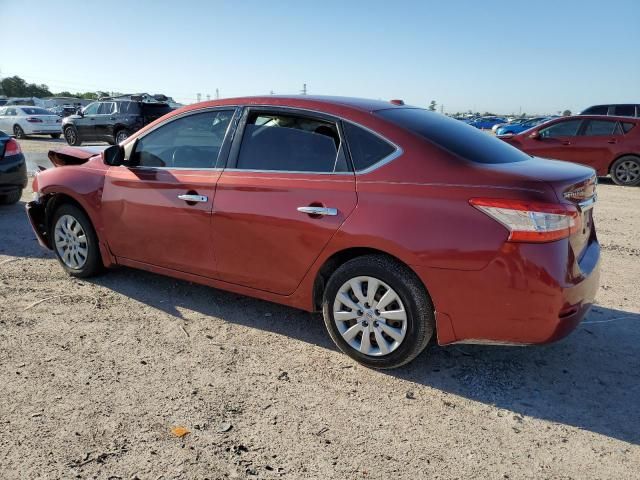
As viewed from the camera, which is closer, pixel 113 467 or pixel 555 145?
pixel 113 467

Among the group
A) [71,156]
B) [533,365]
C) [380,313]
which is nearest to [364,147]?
[380,313]

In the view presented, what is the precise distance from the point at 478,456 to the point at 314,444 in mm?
799

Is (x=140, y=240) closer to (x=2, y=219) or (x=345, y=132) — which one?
(x=345, y=132)

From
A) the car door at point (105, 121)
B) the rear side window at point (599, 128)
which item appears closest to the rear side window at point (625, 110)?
the rear side window at point (599, 128)

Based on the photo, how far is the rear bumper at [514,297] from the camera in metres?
2.79

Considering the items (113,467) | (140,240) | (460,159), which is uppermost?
(460,159)

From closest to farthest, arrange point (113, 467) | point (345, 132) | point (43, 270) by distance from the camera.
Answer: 1. point (113, 467)
2. point (345, 132)
3. point (43, 270)

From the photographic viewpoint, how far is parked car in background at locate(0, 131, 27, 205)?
307 inches

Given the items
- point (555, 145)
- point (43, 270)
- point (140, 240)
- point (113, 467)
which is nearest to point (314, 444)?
point (113, 467)

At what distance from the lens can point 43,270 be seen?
5.20 meters

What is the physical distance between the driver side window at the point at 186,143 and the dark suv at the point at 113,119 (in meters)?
15.1

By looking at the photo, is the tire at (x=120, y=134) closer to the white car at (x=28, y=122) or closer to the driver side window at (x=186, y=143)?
the white car at (x=28, y=122)

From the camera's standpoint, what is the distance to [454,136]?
3443 millimetres

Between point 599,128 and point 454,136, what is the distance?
10.2m
